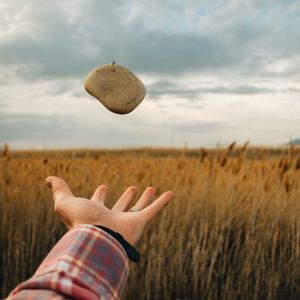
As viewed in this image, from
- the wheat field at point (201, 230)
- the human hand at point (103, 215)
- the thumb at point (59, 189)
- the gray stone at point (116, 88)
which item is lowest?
the wheat field at point (201, 230)

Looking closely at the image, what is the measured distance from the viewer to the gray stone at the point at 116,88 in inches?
38.2

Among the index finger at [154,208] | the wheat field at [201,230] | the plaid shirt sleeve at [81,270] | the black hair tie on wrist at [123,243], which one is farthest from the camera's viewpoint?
the wheat field at [201,230]

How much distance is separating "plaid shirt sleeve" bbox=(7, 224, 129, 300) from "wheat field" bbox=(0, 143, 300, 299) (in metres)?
2.44

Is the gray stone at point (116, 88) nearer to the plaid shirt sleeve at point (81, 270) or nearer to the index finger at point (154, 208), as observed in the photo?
the index finger at point (154, 208)

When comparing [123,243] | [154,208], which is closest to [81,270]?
[123,243]

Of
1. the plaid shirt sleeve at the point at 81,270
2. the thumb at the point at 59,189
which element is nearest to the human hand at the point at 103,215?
the thumb at the point at 59,189

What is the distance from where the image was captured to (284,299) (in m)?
3.36

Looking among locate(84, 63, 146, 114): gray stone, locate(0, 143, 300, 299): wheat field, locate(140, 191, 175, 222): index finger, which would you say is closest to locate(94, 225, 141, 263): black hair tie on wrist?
locate(140, 191, 175, 222): index finger

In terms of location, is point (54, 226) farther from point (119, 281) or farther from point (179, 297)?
point (119, 281)

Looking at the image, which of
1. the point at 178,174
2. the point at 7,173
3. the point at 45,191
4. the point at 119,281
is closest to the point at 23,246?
the point at 45,191

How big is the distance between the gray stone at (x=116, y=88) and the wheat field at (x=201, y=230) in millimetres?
2249

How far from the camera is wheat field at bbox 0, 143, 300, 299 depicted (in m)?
3.22

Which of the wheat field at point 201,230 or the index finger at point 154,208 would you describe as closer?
the index finger at point 154,208

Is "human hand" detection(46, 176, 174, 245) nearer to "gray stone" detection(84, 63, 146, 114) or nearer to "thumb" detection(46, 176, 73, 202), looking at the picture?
"thumb" detection(46, 176, 73, 202)
